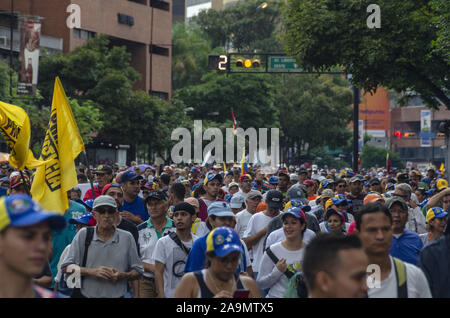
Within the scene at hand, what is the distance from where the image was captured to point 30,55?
110 ft

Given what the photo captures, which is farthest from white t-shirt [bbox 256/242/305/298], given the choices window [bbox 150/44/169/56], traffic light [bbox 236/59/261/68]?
window [bbox 150/44/169/56]

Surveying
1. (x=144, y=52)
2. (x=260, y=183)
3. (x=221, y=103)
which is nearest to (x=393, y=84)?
(x=260, y=183)

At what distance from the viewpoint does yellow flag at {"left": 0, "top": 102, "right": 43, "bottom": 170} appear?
32.5ft

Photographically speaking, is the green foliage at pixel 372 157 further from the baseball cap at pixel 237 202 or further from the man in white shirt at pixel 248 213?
the man in white shirt at pixel 248 213

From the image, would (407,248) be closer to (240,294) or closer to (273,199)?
(240,294)

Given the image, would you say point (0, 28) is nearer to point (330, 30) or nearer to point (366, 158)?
point (330, 30)

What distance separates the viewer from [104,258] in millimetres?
7168

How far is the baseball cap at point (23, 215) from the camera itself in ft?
12.4

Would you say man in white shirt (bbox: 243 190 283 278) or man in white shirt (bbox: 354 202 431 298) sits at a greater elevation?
man in white shirt (bbox: 354 202 431 298)

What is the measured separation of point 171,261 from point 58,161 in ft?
7.95

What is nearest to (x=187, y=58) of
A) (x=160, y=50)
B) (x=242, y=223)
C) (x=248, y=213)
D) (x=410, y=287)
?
(x=160, y=50)

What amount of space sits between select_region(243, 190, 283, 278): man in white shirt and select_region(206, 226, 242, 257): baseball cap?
405 centimetres

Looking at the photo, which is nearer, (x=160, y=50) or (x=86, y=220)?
(x=86, y=220)

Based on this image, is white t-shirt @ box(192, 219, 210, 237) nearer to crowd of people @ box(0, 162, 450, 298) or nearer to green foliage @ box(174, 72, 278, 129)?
crowd of people @ box(0, 162, 450, 298)
